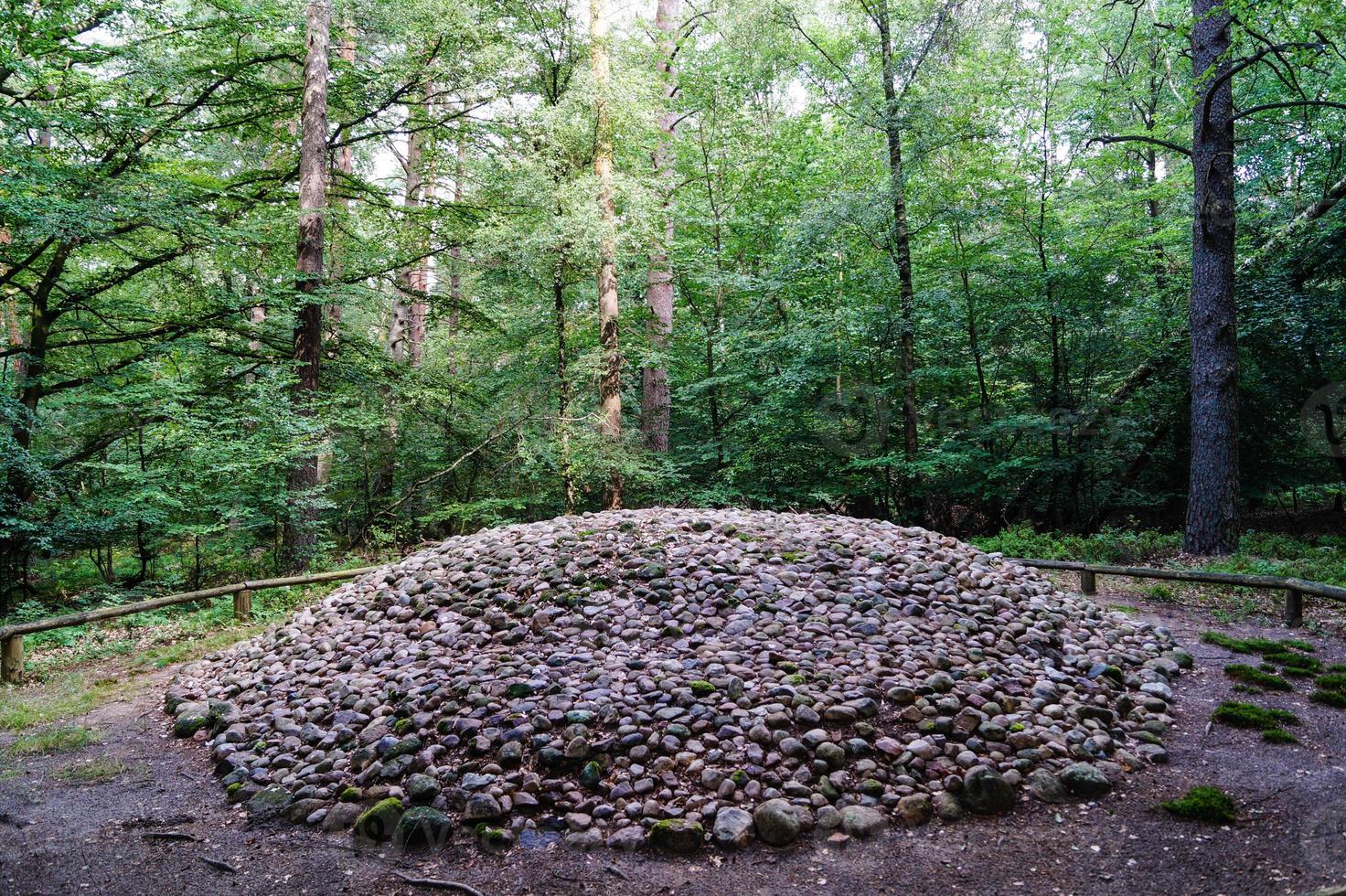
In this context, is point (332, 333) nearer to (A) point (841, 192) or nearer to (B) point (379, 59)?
(B) point (379, 59)

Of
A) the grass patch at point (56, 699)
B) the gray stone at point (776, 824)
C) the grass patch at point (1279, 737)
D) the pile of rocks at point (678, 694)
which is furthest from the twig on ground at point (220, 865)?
the grass patch at point (1279, 737)

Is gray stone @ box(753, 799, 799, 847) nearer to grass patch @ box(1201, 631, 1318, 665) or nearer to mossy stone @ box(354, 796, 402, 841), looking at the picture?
mossy stone @ box(354, 796, 402, 841)

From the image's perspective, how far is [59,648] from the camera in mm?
6473

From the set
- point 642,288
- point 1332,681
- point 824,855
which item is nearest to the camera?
point 824,855

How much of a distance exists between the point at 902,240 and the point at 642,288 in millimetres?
4338

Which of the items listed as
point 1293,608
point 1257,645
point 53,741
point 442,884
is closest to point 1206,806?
point 1257,645

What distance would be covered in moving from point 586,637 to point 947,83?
10.2 metres

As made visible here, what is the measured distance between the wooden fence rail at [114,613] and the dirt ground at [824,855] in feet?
8.00

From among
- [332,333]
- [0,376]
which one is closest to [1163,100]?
[332,333]

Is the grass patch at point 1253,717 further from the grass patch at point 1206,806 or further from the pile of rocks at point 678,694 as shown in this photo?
the grass patch at point 1206,806

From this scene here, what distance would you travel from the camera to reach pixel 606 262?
10.0 m

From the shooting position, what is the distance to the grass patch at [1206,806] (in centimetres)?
301

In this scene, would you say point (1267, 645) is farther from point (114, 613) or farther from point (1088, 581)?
point (114, 613)

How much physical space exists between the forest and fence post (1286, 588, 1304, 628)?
2.28 meters
